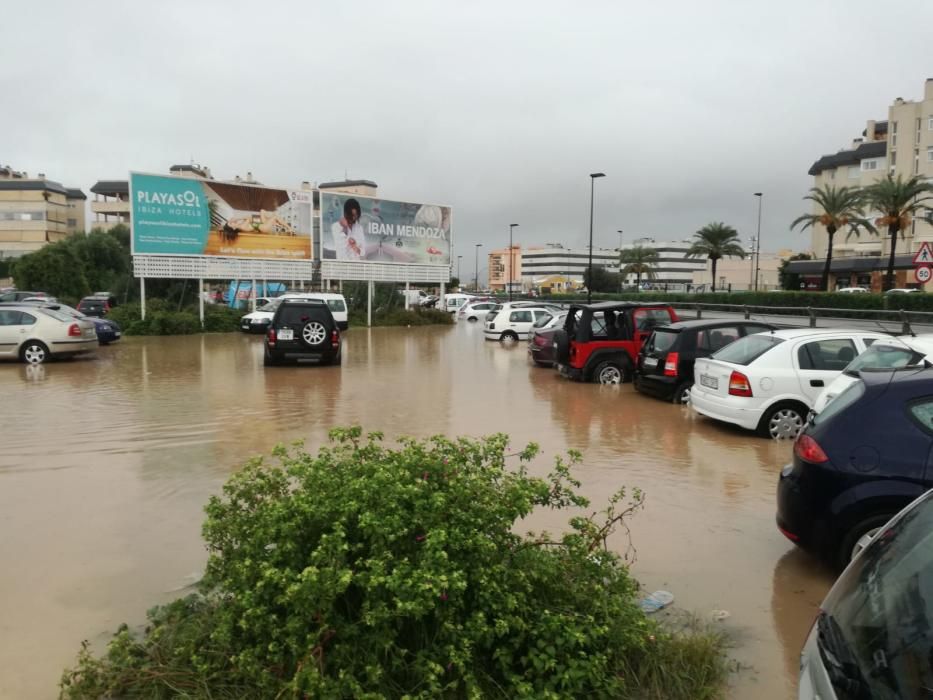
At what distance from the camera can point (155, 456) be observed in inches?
343

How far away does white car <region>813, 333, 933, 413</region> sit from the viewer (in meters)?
7.69

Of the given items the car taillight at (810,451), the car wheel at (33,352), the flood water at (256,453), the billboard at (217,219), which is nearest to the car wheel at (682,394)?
the flood water at (256,453)

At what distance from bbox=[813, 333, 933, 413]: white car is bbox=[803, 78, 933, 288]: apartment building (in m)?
64.4

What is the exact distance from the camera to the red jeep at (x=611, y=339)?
1513 cm

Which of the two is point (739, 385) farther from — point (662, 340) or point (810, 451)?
point (810, 451)

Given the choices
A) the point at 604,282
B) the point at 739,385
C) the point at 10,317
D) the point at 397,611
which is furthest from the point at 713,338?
the point at 604,282

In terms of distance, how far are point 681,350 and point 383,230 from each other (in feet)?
85.9

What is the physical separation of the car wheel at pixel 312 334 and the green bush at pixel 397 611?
14751 mm

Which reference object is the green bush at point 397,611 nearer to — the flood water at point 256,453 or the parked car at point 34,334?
the flood water at point 256,453

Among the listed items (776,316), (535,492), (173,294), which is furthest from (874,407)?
(173,294)

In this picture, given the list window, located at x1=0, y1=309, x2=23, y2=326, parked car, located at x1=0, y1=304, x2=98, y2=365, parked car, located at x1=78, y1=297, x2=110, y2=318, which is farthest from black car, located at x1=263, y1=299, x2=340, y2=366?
parked car, located at x1=78, y1=297, x2=110, y2=318

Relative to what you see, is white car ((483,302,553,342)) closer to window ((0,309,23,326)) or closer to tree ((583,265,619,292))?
window ((0,309,23,326))

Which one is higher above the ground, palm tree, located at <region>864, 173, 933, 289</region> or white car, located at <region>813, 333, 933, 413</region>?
palm tree, located at <region>864, 173, 933, 289</region>

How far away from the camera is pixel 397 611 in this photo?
296cm
